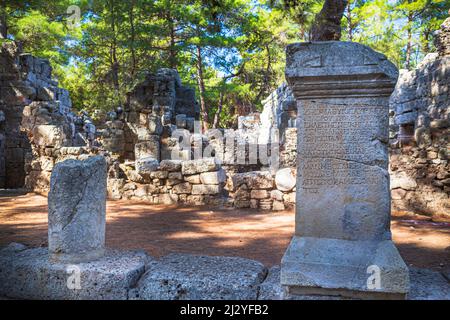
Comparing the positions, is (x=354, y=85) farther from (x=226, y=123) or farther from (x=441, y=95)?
(x=226, y=123)

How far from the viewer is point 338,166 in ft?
8.64

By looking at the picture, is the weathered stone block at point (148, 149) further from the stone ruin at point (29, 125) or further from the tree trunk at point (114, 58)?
the tree trunk at point (114, 58)

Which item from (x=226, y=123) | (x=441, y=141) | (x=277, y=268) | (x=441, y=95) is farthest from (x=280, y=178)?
(x=226, y=123)

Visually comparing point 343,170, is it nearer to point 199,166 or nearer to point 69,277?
point 69,277

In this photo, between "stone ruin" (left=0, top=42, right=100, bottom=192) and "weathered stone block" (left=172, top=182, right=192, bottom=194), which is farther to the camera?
"stone ruin" (left=0, top=42, right=100, bottom=192)

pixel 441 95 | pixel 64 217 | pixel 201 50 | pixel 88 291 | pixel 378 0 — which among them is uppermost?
pixel 378 0

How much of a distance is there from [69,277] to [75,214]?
0.56 m

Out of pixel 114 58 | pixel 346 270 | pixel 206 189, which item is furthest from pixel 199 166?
pixel 114 58

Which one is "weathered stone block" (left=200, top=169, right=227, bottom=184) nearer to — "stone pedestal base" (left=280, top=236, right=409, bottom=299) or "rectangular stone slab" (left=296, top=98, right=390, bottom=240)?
"rectangular stone slab" (left=296, top=98, right=390, bottom=240)

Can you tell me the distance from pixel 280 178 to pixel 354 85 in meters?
5.59

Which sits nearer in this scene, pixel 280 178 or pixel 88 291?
pixel 88 291

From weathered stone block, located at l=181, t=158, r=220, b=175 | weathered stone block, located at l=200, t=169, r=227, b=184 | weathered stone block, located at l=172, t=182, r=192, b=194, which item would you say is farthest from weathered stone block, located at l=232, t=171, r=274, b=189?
weathered stone block, located at l=172, t=182, r=192, b=194

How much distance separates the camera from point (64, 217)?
3230 mm

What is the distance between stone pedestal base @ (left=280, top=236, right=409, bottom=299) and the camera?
7.52 ft
